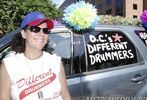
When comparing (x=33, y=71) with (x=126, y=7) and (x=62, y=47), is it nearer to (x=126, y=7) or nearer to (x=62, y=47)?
(x=62, y=47)

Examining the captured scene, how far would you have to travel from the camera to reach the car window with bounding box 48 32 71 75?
14.2ft

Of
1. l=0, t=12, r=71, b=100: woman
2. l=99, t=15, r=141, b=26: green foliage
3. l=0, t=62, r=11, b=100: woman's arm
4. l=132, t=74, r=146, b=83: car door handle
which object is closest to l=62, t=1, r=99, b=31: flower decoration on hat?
l=99, t=15, r=141, b=26: green foliage

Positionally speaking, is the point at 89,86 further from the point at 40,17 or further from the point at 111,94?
the point at 40,17

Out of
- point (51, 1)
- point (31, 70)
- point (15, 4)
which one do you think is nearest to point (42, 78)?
point (31, 70)

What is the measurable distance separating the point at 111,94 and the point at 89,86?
281 millimetres

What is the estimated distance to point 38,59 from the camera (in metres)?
3.12

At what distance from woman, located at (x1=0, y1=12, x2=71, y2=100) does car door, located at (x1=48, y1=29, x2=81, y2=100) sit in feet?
3.61

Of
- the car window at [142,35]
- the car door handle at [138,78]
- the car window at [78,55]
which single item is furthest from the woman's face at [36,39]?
the car window at [142,35]

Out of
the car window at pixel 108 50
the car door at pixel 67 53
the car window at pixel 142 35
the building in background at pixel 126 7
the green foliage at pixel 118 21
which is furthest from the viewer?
the building in background at pixel 126 7

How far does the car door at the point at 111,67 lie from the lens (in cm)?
439

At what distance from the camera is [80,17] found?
15.0 feet

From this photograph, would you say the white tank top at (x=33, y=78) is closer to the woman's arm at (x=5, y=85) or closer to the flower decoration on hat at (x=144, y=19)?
the woman's arm at (x=5, y=85)

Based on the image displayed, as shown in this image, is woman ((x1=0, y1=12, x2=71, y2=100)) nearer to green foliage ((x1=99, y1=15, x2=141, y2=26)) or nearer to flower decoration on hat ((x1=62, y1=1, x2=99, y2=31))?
flower decoration on hat ((x1=62, y1=1, x2=99, y2=31))

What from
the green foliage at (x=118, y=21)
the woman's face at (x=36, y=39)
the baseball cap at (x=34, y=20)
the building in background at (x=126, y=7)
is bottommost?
the building in background at (x=126, y=7)
